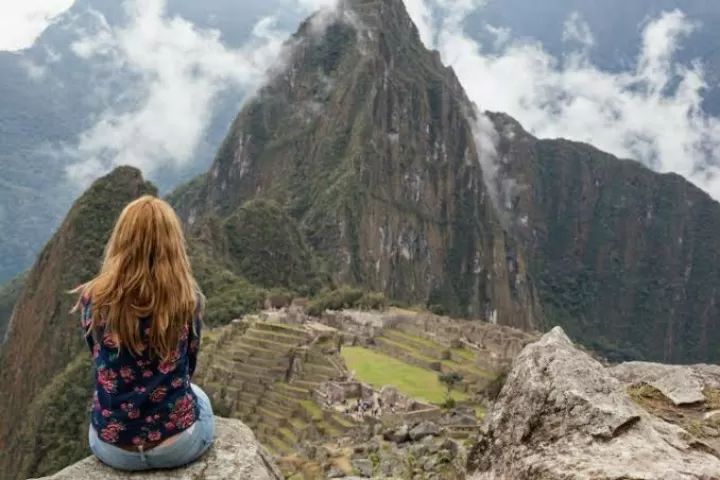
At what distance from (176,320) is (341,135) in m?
121

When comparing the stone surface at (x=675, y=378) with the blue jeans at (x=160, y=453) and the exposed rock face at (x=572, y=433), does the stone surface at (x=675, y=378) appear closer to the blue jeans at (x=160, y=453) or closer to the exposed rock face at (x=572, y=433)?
the exposed rock face at (x=572, y=433)

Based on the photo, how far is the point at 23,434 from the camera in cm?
5481

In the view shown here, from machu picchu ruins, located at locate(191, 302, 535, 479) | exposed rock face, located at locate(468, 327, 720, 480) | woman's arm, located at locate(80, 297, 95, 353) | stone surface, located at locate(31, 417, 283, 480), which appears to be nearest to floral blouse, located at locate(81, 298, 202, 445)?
woman's arm, located at locate(80, 297, 95, 353)

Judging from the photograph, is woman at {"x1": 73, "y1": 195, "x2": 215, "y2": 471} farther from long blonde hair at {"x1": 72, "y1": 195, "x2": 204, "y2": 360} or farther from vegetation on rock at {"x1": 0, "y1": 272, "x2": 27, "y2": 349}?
vegetation on rock at {"x1": 0, "y1": 272, "x2": 27, "y2": 349}

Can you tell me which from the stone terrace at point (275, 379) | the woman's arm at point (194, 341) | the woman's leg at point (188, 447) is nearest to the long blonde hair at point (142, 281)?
the woman's arm at point (194, 341)

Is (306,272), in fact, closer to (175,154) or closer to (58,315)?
(58,315)

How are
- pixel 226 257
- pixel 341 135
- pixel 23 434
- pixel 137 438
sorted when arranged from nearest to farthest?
pixel 137 438 < pixel 23 434 < pixel 226 257 < pixel 341 135

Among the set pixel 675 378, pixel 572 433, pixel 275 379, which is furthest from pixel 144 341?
pixel 275 379

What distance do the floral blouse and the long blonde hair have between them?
0.08m

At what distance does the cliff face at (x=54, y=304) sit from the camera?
2456 inches

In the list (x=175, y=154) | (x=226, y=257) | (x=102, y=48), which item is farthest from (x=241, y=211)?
(x=102, y=48)

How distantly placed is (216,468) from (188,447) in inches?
8.7

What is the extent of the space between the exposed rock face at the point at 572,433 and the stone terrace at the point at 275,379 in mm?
23100

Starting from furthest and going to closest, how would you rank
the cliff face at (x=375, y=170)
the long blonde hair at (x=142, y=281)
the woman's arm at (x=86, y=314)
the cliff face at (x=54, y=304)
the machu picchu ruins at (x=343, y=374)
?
the cliff face at (x=375, y=170) → the cliff face at (x=54, y=304) → the machu picchu ruins at (x=343, y=374) → the woman's arm at (x=86, y=314) → the long blonde hair at (x=142, y=281)
